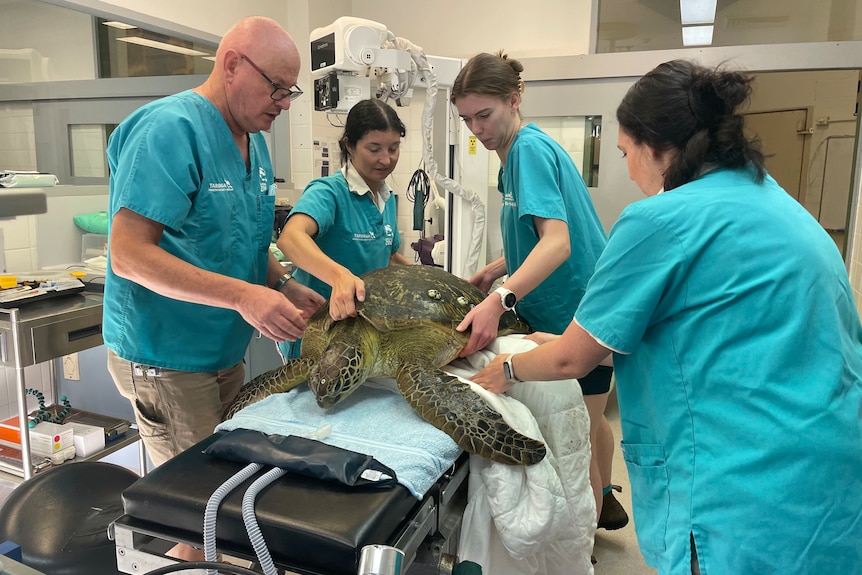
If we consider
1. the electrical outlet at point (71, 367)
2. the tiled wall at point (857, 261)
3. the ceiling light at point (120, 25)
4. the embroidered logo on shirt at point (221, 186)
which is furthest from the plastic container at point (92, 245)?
the tiled wall at point (857, 261)

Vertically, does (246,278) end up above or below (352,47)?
below

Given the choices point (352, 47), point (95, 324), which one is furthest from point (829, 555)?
point (95, 324)

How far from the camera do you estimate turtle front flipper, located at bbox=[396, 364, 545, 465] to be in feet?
3.84

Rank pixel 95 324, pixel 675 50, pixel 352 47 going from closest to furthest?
pixel 352 47 < pixel 95 324 < pixel 675 50

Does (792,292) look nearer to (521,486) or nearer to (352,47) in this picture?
(521,486)

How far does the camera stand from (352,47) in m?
1.91

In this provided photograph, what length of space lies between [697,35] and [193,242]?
3.35m

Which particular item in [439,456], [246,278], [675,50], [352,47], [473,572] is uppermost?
[675,50]

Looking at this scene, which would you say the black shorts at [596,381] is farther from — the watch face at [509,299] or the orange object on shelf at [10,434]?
the orange object on shelf at [10,434]

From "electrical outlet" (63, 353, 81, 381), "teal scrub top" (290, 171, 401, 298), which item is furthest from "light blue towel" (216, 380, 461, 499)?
→ "electrical outlet" (63, 353, 81, 381)

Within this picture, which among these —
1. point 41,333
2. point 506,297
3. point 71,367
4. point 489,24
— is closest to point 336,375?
point 506,297

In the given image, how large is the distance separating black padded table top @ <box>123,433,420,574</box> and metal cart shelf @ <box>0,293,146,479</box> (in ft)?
4.65

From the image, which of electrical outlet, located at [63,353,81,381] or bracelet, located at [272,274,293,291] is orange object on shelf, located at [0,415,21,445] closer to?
electrical outlet, located at [63,353,81,381]

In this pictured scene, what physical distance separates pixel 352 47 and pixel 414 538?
1.53 meters
